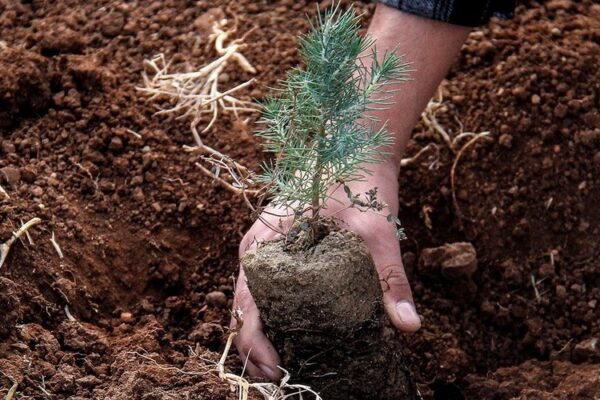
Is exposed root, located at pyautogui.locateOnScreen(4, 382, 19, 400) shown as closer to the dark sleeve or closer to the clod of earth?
the clod of earth

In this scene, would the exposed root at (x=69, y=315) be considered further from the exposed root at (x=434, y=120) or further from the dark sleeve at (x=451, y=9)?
the exposed root at (x=434, y=120)

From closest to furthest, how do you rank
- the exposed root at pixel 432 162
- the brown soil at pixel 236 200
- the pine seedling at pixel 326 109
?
1. the pine seedling at pixel 326 109
2. the brown soil at pixel 236 200
3. the exposed root at pixel 432 162

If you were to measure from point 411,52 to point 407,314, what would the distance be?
2.35 feet

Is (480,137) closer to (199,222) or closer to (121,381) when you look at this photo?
(199,222)

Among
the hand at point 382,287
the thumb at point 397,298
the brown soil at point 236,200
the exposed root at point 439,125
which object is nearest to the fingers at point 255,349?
the hand at point 382,287

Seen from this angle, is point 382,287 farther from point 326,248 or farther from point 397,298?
point 326,248

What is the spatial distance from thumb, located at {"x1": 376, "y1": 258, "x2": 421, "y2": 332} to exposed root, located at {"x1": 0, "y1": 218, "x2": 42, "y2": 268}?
2.81 ft

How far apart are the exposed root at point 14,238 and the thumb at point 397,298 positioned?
0.86 m

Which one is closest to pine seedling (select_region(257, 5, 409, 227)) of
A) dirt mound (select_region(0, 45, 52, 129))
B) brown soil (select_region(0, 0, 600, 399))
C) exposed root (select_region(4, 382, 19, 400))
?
brown soil (select_region(0, 0, 600, 399))

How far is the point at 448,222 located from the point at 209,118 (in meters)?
0.78

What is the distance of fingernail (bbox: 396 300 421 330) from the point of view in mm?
2051

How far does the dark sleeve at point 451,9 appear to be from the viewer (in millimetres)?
2314

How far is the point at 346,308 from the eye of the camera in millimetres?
1817

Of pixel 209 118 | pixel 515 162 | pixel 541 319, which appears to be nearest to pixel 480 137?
pixel 515 162
